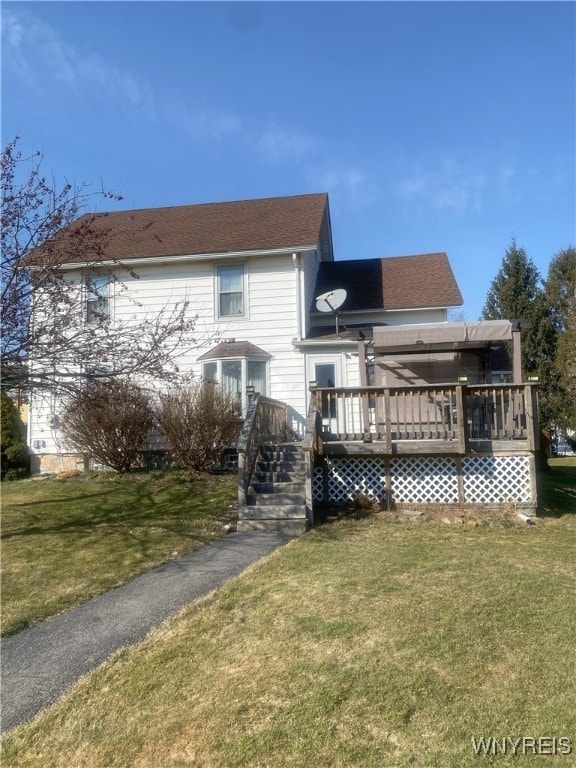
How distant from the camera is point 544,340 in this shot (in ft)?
103

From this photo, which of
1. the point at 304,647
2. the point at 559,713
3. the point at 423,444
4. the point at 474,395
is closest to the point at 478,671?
the point at 559,713

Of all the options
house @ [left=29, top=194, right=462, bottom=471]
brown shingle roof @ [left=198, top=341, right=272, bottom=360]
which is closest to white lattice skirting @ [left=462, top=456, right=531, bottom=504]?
house @ [left=29, top=194, right=462, bottom=471]

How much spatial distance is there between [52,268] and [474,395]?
279 inches

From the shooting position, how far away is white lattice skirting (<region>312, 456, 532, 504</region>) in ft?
31.2

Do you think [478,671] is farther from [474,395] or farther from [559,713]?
[474,395]

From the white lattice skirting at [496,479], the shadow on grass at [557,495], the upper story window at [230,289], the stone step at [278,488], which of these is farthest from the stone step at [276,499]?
the upper story window at [230,289]

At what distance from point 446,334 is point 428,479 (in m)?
2.97

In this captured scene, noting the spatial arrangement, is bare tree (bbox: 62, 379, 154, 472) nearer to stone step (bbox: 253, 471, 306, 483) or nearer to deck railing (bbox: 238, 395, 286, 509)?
deck railing (bbox: 238, 395, 286, 509)

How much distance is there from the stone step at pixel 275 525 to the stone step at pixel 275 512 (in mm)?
62

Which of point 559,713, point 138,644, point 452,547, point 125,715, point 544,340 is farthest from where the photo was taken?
point 544,340

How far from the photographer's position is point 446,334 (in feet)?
35.8

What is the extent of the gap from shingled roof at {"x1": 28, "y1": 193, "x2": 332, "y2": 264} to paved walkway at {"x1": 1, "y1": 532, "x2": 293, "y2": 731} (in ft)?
31.9

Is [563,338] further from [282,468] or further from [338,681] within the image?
[338,681]

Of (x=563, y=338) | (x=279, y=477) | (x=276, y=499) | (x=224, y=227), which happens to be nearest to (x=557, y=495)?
(x=279, y=477)
